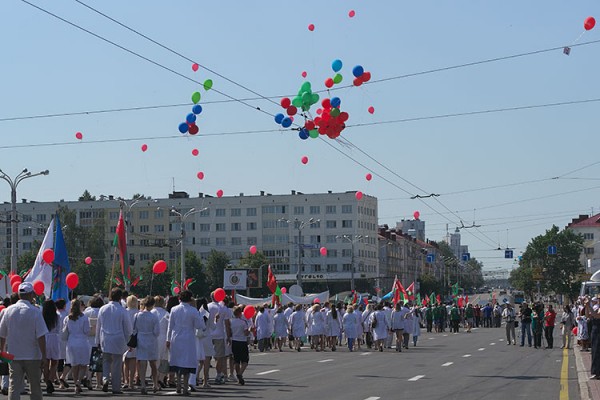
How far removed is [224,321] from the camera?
2198 cm

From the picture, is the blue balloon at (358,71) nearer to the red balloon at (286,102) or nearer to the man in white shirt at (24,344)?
the red balloon at (286,102)

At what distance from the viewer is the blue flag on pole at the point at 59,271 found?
25906mm

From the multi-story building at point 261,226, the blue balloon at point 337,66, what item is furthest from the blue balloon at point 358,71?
the multi-story building at point 261,226

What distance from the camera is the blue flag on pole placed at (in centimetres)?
2591

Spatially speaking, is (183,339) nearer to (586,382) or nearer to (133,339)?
(133,339)

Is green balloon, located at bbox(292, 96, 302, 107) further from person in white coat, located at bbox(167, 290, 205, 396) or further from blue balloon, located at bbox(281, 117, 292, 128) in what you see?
person in white coat, located at bbox(167, 290, 205, 396)

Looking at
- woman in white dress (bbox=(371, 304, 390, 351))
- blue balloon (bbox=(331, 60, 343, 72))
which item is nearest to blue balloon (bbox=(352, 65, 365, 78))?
blue balloon (bbox=(331, 60, 343, 72))

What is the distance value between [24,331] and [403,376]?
1146cm

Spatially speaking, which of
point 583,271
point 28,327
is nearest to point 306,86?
point 28,327

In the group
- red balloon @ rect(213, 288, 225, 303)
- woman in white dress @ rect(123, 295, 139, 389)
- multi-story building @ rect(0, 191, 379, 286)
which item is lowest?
woman in white dress @ rect(123, 295, 139, 389)

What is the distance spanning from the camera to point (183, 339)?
60.7 ft

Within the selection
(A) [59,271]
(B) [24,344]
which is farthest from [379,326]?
(B) [24,344]

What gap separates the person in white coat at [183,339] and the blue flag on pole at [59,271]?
7.66 metres

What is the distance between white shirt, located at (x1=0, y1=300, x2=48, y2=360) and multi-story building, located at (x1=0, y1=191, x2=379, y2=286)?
127 metres
